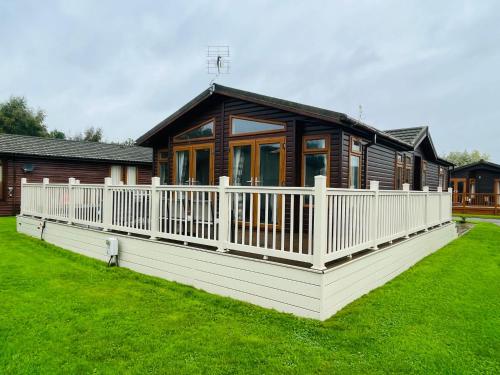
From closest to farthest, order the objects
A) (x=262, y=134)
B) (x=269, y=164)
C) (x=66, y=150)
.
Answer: (x=269, y=164), (x=262, y=134), (x=66, y=150)

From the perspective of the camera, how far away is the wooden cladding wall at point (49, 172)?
1413 centimetres

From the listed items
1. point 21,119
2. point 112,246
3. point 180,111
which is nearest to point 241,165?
point 180,111

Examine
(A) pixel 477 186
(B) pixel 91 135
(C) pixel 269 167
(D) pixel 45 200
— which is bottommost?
(D) pixel 45 200

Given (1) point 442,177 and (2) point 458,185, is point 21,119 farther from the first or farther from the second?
(2) point 458,185

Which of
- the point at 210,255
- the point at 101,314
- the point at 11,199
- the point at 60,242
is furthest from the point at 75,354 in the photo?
the point at 11,199

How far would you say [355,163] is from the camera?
7.30 meters

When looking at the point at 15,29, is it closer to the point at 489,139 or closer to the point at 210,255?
the point at 210,255

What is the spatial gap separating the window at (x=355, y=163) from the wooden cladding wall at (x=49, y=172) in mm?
13558

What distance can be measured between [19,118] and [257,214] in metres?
40.0

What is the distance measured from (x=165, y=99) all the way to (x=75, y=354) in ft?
111

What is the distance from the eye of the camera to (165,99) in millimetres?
34188

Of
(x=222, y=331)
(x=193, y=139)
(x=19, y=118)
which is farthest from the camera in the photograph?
(x=19, y=118)

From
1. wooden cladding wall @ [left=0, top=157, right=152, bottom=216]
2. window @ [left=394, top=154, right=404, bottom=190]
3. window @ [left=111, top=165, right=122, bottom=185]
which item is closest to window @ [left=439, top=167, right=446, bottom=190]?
window @ [left=394, top=154, right=404, bottom=190]

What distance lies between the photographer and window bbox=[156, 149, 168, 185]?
9.58 metres
